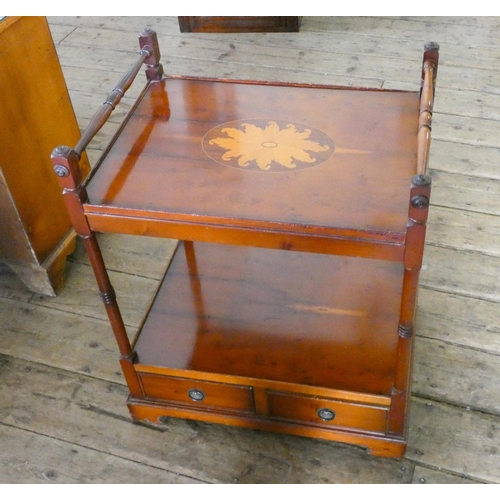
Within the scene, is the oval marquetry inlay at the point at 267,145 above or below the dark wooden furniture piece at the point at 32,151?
above

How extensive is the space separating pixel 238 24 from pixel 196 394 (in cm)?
218

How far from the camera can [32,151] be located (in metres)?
1.71

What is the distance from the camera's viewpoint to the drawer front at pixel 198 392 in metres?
1.40

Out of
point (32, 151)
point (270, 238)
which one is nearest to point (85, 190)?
point (270, 238)

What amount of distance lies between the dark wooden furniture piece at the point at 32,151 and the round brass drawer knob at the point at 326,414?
0.91 metres

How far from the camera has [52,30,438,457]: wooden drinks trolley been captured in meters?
1.09

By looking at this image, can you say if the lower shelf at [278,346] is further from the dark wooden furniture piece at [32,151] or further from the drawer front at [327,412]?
the dark wooden furniture piece at [32,151]

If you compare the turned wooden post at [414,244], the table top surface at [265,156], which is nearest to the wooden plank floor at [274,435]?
the turned wooden post at [414,244]

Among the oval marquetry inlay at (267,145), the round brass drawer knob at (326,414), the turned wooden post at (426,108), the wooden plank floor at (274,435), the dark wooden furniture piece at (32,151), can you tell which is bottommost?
the wooden plank floor at (274,435)

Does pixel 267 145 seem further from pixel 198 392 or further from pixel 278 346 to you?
pixel 198 392

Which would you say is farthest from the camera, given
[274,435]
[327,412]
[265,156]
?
[274,435]

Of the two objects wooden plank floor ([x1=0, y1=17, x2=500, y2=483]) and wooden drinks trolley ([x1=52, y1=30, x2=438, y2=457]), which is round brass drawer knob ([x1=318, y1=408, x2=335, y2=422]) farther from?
wooden plank floor ([x1=0, y1=17, x2=500, y2=483])

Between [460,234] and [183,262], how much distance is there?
893 millimetres

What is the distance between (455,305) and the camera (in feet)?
5.79
